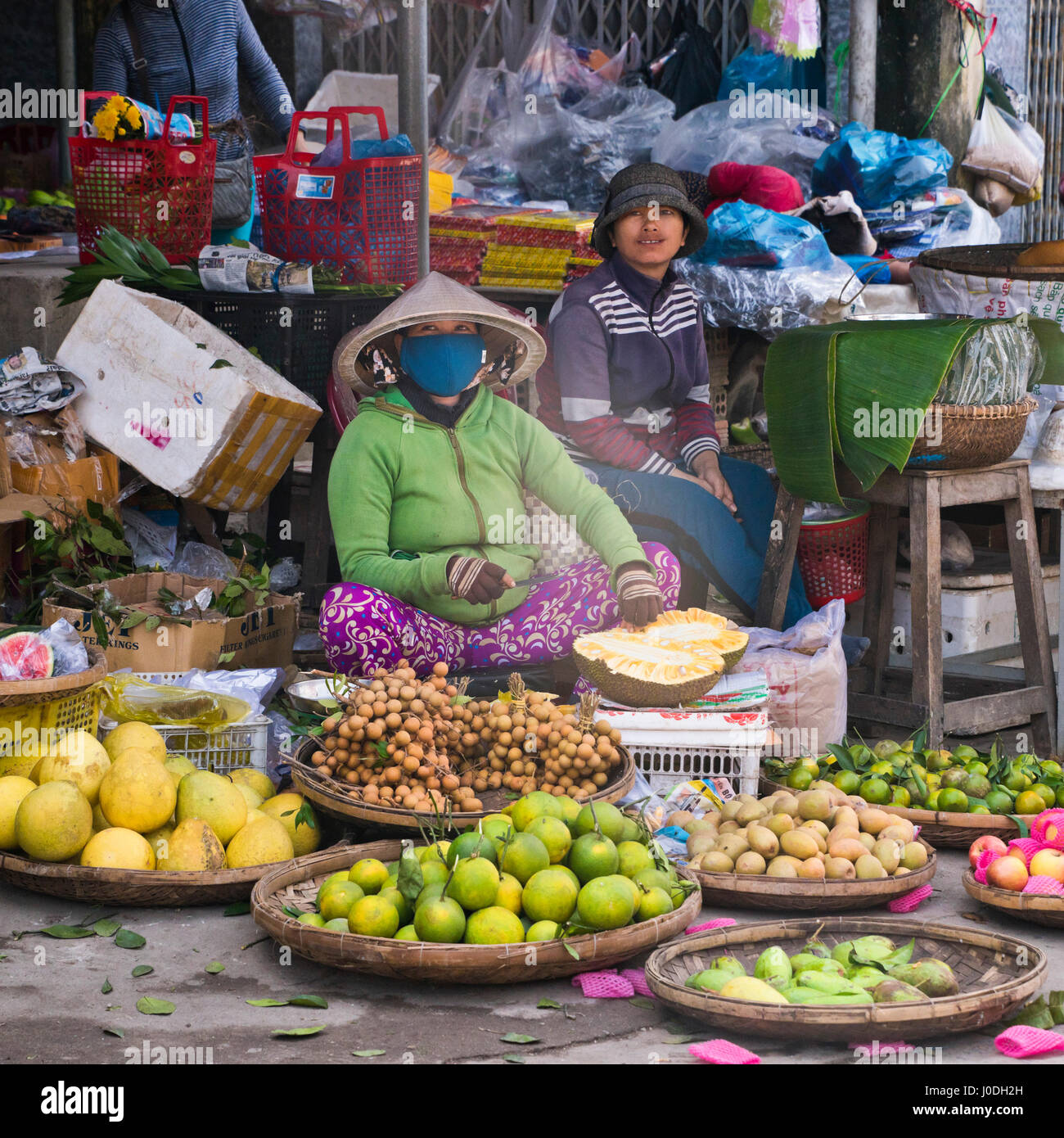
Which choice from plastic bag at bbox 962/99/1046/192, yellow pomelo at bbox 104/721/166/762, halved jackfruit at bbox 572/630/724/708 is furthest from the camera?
plastic bag at bbox 962/99/1046/192

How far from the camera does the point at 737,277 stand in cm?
561

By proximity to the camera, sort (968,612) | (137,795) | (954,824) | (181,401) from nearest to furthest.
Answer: (137,795)
(954,824)
(181,401)
(968,612)

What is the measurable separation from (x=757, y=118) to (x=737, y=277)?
1.72 m

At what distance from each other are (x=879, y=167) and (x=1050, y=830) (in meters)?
3.70

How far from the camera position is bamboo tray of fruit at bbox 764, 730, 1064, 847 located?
3.56m

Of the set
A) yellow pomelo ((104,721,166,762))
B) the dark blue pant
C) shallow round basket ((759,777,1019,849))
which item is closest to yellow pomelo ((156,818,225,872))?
yellow pomelo ((104,721,166,762))

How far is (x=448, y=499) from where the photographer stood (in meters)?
4.05

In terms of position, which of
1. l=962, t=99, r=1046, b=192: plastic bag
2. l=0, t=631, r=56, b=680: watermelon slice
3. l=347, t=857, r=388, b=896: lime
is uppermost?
l=962, t=99, r=1046, b=192: plastic bag

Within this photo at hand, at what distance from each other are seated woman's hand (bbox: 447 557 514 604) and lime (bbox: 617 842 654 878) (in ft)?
3.37

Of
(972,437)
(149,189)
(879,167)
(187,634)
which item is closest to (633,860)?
(187,634)

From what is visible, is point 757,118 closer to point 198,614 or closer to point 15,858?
point 198,614

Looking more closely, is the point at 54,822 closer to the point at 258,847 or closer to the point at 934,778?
the point at 258,847

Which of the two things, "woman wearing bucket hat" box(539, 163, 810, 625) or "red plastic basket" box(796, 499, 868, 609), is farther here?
"red plastic basket" box(796, 499, 868, 609)

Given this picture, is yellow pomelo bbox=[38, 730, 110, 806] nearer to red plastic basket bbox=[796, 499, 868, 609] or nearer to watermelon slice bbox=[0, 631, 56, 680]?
watermelon slice bbox=[0, 631, 56, 680]
